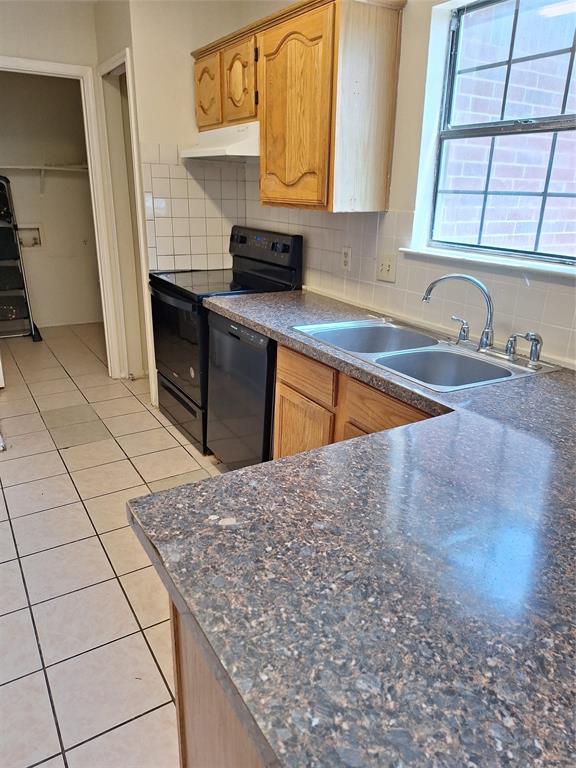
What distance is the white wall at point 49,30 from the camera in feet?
10.4

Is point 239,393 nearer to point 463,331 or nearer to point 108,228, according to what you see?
point 463,331

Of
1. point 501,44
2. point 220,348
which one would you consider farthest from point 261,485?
point 501,44

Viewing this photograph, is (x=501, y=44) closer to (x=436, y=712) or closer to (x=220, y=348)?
(x=220, y=348)

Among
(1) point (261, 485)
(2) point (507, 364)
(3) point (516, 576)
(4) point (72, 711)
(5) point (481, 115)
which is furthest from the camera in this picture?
(5) point (481, 115)

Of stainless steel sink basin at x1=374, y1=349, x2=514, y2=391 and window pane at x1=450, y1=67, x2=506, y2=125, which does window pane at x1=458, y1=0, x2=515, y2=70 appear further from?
stainless steel sink basin at x1=374, y1=349, x2=514, y2=391

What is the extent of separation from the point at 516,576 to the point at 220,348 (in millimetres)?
1993

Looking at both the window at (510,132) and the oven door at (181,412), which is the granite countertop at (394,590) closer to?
the window at (510,132)

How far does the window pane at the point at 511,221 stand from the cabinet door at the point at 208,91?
1.65 meters

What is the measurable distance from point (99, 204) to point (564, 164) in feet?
9.78

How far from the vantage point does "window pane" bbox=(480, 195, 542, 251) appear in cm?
192

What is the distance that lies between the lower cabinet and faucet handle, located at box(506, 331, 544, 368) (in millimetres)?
489

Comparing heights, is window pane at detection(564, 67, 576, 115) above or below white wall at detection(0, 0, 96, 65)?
below

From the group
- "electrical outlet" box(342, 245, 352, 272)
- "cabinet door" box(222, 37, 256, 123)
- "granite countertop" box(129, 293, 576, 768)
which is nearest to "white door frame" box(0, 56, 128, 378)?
"cabinet door" box(222, 37, 256, 123)

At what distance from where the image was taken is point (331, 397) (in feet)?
6.26
